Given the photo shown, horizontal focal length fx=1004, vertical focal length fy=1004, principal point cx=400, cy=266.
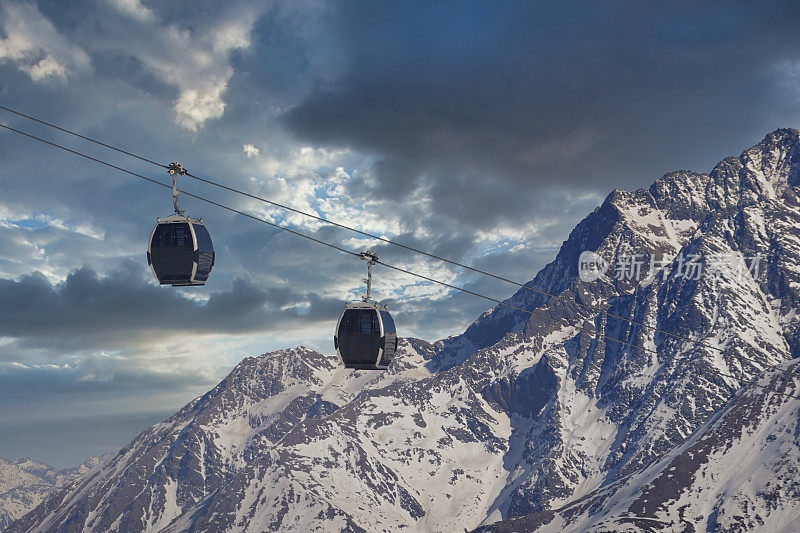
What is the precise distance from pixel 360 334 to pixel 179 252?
10871mm

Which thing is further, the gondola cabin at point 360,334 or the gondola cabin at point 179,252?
the gondola cabin at point 360,334

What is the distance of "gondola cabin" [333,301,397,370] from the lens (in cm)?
5591

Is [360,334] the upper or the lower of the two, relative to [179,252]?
lower

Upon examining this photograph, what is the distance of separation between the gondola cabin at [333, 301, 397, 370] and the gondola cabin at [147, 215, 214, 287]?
26.5 feet

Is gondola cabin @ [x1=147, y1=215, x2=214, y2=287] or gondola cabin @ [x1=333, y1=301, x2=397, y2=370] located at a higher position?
gondola cabin @ [x1=147, y1=215, x2=214, y2=287]

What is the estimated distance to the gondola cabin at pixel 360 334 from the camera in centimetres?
5591

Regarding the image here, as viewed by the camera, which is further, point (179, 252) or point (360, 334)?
point (360, 334)

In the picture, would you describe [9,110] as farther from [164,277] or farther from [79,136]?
[164,277]

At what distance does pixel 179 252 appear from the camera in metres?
54.4

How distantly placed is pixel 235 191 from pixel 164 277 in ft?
23.4

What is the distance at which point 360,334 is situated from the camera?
184 feet

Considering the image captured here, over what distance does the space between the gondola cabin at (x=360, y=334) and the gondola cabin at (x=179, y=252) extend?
808cm

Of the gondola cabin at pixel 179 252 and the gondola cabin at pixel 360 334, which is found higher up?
the gondola cabin at pixel 179 252

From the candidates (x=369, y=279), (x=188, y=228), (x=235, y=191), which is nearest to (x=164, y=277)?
(x=188, y=228)
